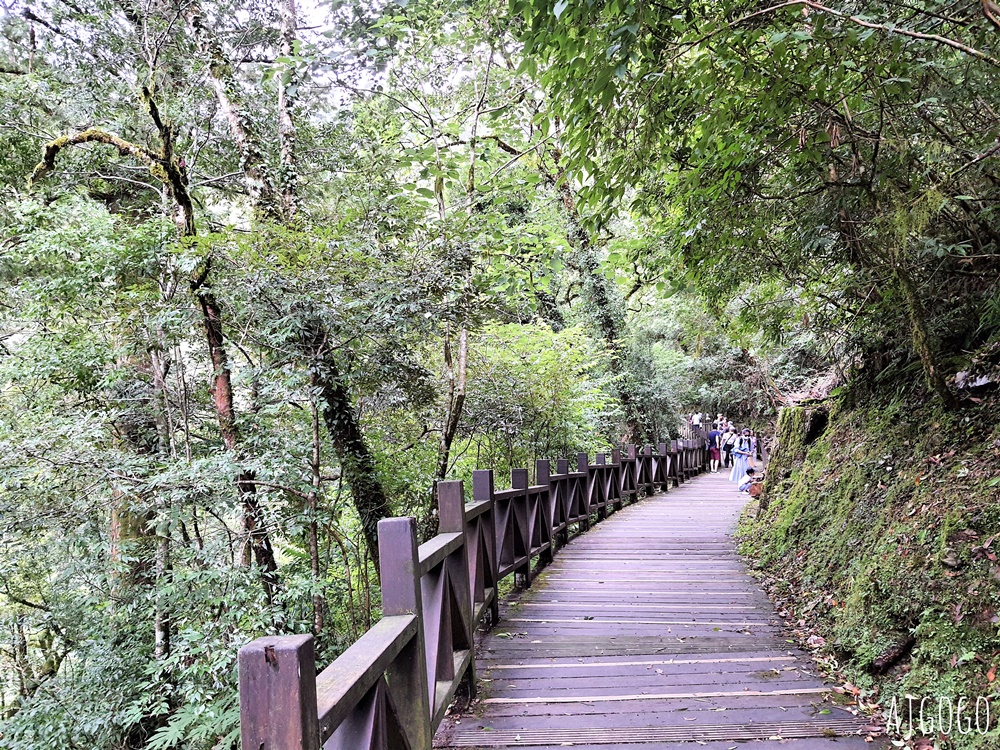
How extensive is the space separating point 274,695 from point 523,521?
15.5 ft

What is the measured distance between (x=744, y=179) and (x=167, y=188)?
5.55 metres

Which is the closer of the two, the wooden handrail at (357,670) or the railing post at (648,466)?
the wooden handrail at (357,670)

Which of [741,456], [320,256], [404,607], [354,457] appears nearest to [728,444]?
Result: [741,456]

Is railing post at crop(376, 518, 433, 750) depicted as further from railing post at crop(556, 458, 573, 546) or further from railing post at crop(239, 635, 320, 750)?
railing post at crop(556, 458, 573, 546)

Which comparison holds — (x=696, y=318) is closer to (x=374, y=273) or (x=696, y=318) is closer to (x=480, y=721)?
(x=374, y=273)

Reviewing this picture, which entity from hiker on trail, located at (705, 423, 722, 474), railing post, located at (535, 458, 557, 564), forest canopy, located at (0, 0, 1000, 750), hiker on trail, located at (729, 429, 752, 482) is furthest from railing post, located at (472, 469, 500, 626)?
hiker on trail, located at (705, 423, 722, 474)

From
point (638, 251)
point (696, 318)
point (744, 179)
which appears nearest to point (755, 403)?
point (696, 318)

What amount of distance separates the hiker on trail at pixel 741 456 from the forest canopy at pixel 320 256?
820 cm

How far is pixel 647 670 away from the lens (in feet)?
13.2

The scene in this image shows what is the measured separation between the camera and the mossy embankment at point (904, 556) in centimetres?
301

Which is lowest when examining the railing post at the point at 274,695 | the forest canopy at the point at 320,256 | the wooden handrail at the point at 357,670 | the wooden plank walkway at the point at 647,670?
the wooden plank walkway at the point at 647,670

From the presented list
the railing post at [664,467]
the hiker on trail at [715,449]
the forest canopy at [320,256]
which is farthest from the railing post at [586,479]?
the hiker on trail at [715,449]

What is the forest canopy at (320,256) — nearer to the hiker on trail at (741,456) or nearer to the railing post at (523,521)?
the railing post at (523,521)

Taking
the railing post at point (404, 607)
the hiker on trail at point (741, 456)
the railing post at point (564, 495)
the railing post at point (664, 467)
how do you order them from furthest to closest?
the railing post at point (664, 467)
the hiker on trail at point (741, 456)
the railing post at point (564, 495)
the railing post at point (404, 607)
